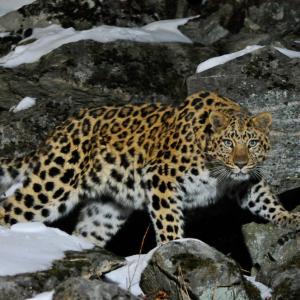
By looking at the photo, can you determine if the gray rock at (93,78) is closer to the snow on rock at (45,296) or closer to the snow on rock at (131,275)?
the snow on rock at (131,275)

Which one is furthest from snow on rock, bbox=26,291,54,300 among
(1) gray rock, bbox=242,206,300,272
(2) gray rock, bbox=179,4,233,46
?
(2) gray rock, bbox=179,4,233,46

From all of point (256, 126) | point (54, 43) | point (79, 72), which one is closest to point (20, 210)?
point (256, 126)

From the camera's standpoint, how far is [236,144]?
11.0 meters

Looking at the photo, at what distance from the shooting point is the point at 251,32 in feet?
56.7

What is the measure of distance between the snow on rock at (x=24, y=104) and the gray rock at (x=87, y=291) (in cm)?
697

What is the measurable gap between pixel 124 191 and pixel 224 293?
3.51m

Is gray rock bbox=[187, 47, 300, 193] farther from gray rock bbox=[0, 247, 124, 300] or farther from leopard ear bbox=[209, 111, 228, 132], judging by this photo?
gray rock bbox=[0, 247, 124, 300]

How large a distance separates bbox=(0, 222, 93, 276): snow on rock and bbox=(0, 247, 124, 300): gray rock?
10 centimetres

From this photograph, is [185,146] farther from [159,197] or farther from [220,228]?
[220,228]

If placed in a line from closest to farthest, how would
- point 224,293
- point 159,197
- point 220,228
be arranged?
point 224,293, point 159,197, point 220,228

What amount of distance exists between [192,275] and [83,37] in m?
8.07

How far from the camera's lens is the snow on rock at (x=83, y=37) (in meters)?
16.1

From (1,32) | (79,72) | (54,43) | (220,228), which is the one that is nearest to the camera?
(220,228)

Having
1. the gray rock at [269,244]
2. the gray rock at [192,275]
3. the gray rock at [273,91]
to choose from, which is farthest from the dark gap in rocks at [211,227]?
the gray rock at [192,275]
